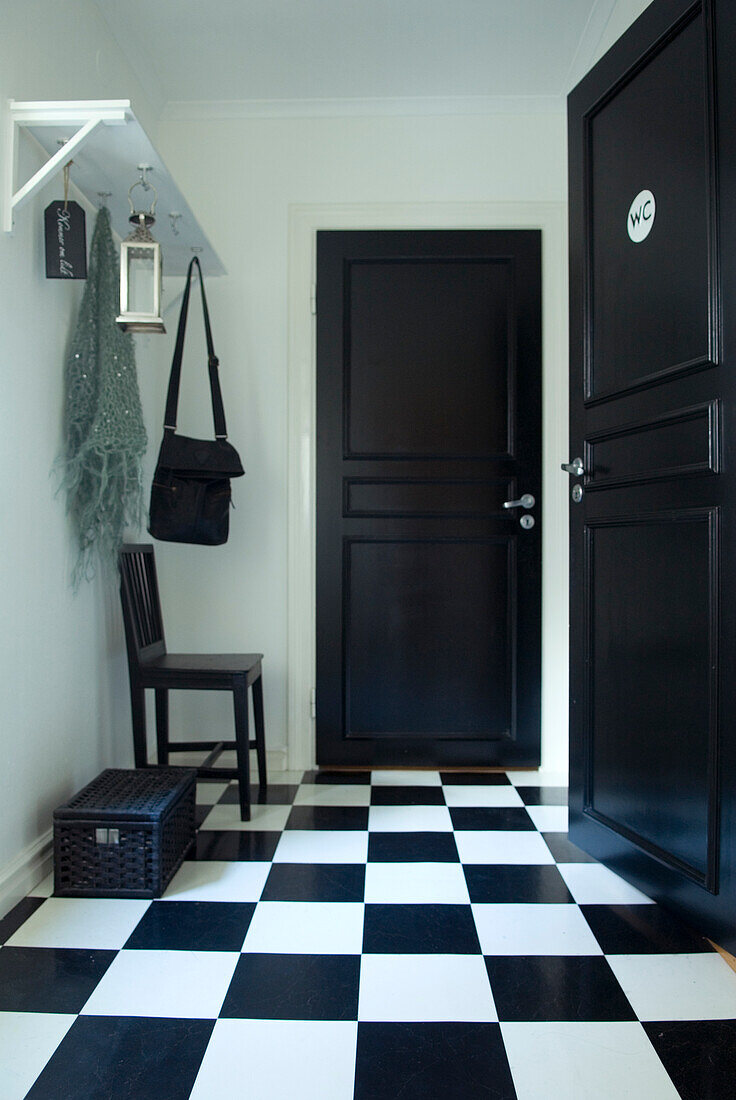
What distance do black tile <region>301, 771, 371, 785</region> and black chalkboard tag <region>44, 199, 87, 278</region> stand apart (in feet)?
6.01

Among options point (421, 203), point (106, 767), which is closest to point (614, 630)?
point (106, 767)

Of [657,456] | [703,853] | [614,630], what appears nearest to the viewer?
[703,853]

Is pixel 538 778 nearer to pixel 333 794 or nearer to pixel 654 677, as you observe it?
pixel 333 794

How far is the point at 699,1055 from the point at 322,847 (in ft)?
3.67

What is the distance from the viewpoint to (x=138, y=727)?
245cm

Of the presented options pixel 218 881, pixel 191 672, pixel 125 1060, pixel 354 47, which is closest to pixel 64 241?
pixel 191 672

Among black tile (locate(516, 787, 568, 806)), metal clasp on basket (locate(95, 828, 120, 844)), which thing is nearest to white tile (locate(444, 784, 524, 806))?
black tile (locate(516, 787, 568, 806))

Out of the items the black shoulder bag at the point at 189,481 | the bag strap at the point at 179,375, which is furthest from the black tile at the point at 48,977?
the bag strap at the point at 179,375

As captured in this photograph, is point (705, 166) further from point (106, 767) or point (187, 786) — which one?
point (106, 767)

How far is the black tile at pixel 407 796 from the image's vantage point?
8.44 ft

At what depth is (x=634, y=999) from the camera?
1.45 metres

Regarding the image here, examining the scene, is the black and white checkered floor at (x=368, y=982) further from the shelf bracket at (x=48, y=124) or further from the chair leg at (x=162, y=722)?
the shelf bracket at (x=48, y=124)

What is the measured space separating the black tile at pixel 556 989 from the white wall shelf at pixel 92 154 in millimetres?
1921

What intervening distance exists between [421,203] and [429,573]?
54.6 inches
